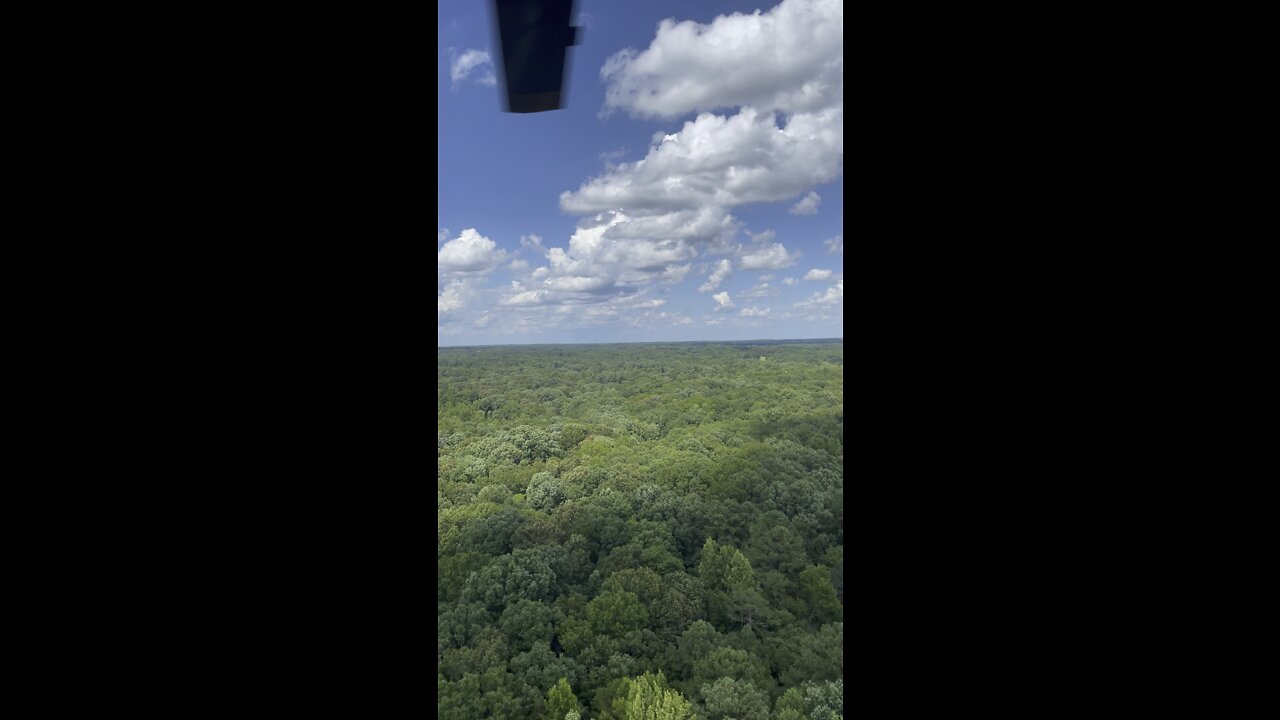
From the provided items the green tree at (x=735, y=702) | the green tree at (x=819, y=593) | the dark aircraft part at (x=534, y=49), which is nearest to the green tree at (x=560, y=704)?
the green tree at (x=735, y=702)

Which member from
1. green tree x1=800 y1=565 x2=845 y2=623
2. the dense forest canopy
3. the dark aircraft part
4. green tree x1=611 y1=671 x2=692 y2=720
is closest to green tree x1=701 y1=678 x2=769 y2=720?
the dense forest canopy

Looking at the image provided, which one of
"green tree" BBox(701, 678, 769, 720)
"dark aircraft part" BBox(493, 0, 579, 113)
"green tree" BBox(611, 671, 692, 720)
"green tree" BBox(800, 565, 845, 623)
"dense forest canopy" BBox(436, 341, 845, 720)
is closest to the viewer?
"dark aircraft part" BBox(493, 0, 579, 113)

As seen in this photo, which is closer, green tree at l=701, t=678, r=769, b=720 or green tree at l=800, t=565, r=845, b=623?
green tree at l=701, t=678, r=769, b=720

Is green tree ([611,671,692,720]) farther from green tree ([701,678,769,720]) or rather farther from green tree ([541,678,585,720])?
green tree ([541,678,585,720])
